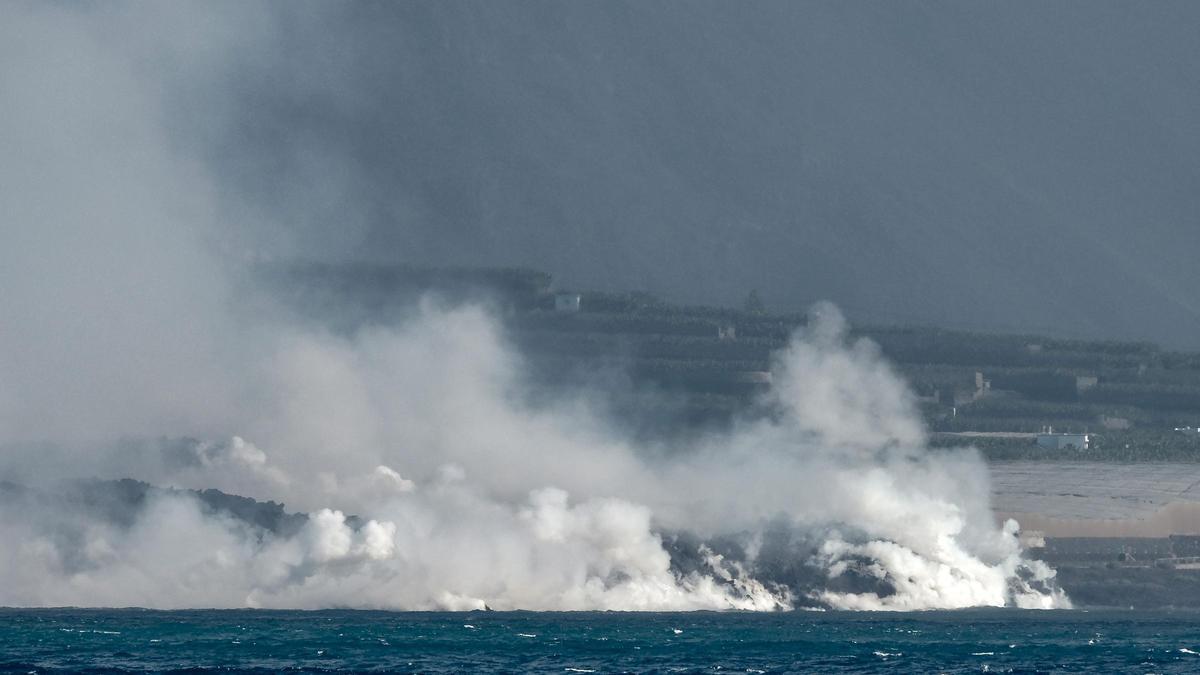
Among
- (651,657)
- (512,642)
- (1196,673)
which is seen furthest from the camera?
(512,642)

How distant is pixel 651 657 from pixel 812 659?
42.4 feet

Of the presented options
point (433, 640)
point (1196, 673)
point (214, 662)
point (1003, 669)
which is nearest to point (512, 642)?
point (433, 640)

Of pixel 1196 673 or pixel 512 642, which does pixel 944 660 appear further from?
pixel 512 642

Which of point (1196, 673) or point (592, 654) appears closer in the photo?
point (1196, 673)

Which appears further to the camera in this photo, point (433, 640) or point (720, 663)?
point (433, 640)

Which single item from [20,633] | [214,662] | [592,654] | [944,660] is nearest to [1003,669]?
[944,660]

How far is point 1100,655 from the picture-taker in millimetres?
184625

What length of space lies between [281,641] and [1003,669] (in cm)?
6071

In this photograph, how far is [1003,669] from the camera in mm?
167000

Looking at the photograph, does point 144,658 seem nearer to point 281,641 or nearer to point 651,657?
point 281,641

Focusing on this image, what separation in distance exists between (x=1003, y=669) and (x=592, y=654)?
3343 cm

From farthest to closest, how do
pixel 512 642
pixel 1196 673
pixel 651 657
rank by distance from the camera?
pixel 512 642, pixel 651 657, pixel 1196 673

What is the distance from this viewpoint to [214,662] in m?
165

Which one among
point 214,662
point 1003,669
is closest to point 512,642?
point 214,662
